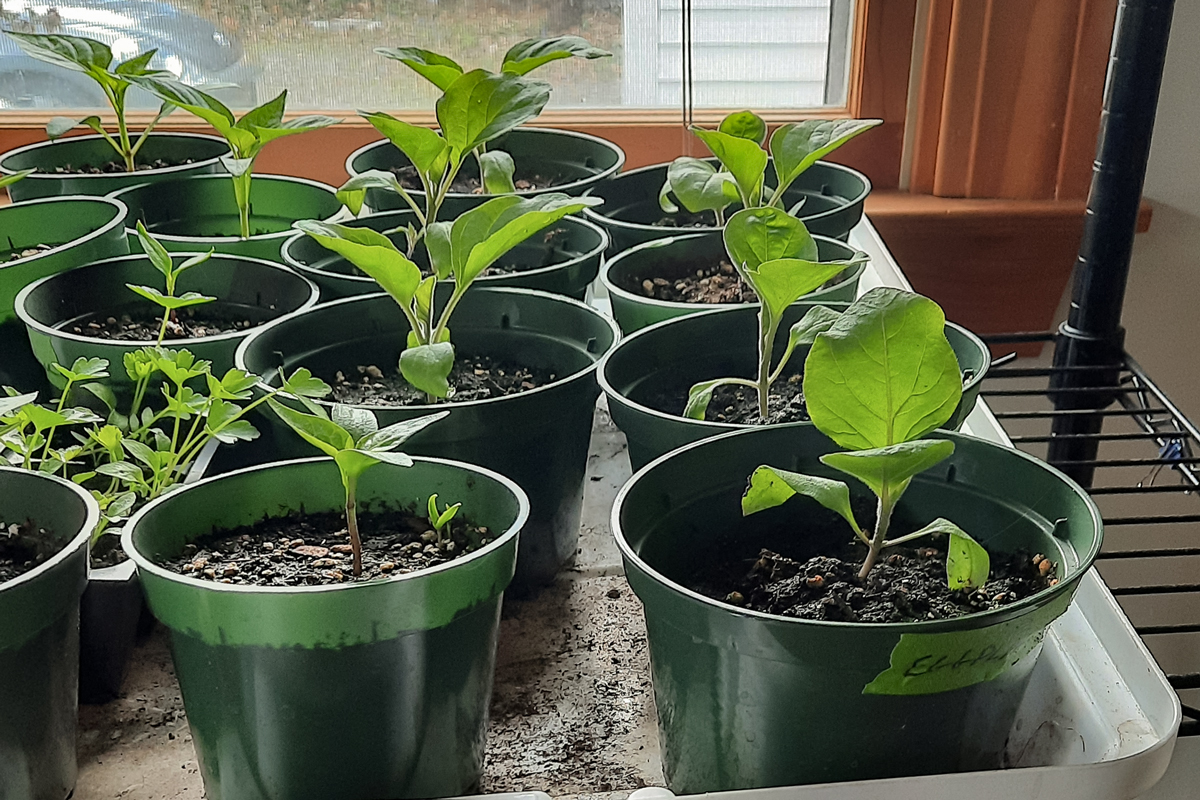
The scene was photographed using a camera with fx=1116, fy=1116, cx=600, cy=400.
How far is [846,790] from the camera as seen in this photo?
1.59 ft

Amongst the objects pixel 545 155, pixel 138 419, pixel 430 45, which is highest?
pixel 430 45

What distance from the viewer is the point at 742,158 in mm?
842

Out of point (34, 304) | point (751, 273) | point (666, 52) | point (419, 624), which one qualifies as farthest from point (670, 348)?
point (666, 52)

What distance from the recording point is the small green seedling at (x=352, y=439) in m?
0.52

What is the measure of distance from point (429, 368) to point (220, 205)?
0.60 metres

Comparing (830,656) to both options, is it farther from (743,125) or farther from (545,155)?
(545,155)

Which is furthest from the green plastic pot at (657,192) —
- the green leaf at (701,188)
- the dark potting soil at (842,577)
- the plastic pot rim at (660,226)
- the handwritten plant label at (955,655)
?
the handwritten plant label at (955,655)

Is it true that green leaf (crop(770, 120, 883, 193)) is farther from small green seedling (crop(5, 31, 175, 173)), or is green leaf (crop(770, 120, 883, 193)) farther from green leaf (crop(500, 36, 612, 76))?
small green seedling (crop(5, 31, 175, 173))

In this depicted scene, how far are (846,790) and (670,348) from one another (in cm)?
38

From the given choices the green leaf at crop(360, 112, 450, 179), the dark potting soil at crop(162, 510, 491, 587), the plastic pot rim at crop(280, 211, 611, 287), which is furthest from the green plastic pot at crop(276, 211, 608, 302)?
the dark potting soil at crop(162, 510, 491, 587)

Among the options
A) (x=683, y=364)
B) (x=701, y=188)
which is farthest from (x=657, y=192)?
(x=683, y=364)

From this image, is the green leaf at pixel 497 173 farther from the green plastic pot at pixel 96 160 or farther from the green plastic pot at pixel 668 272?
the green plastic pot at pixel 96 160

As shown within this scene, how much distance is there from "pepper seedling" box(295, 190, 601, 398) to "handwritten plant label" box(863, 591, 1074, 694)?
312mm

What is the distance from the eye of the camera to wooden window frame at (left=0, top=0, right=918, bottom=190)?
1351mm
